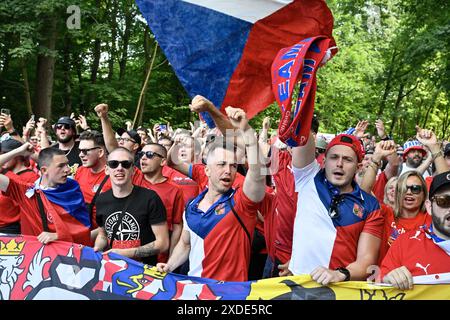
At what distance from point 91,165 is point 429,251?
157 inches

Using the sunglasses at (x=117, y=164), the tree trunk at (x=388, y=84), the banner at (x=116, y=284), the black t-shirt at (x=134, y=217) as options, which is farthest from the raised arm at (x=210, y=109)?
the tree trunk at (x=388, y=84)

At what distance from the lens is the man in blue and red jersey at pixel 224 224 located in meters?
4.38

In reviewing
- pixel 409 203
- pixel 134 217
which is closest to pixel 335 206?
pixel 409 203

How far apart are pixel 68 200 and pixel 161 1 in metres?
1.98

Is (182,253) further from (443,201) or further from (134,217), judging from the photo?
(443,201)

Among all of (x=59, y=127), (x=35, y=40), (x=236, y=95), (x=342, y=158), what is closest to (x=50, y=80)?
(x=35, y=40)

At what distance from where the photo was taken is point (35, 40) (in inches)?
664

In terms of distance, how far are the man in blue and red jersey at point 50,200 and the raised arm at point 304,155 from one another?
218 cm

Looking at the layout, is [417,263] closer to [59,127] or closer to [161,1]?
[161,1]

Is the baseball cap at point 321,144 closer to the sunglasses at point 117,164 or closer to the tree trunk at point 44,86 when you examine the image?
the sunglasses at point 117,164

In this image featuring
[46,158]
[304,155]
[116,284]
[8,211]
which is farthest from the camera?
[8,211]

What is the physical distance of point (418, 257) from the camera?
3.98m

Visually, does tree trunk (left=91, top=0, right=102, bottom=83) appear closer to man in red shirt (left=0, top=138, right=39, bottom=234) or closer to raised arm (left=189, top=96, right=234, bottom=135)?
man in red shirt (left=0, top=138, right=39, bottom=234)

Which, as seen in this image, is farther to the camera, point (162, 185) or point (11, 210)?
point (162, 185)
